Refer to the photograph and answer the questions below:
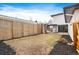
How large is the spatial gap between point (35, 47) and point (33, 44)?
6cm

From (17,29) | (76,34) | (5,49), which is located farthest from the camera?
(76,34)

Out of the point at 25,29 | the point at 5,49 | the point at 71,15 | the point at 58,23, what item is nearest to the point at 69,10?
the point at 71,15

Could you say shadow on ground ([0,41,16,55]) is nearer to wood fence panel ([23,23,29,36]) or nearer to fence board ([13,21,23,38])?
fence board ([13,21,23,38])

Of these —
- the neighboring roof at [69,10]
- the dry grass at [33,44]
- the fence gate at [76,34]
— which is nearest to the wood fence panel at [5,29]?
the dry grass at [33,44]

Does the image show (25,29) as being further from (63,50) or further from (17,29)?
(63,50)

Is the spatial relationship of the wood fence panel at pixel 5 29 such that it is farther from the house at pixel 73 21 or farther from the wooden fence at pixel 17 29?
the house at pixel 73 21

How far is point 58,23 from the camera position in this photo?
331cm

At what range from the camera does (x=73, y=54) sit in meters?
3.18

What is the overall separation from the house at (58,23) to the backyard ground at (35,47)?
A: 0.21 metres

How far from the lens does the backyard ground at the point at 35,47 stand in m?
3.16

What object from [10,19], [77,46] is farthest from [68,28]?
[10,19]
